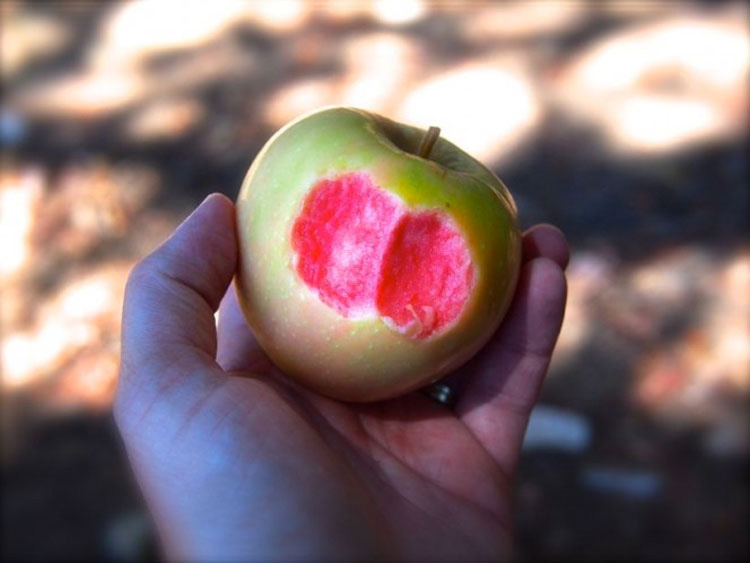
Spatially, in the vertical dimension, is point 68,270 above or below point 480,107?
below

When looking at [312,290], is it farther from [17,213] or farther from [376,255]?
[17,213]

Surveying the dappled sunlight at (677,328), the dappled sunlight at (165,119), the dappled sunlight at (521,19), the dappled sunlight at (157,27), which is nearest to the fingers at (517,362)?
the dappled sunlight at (677,328)

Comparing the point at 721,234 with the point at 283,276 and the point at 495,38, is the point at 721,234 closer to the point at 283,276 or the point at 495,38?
the point at 495,38

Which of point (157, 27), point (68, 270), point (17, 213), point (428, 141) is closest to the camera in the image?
point (428, 141)

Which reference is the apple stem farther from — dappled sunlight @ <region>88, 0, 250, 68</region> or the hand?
dappled sunlight @ <region>88, 0, 250, 68</region>

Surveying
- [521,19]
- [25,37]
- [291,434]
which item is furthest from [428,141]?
[25,37]

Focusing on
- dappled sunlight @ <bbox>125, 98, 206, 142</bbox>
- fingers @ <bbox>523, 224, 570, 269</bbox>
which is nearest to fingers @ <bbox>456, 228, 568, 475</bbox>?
Answer: fingers @ <bbox>523, 224, 570, 269</bbox>
